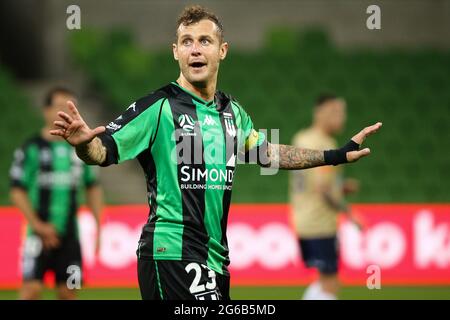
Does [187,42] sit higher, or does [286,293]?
[187,42]

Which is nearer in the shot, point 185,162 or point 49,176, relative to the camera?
point 185,162

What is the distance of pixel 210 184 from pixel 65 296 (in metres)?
3.16

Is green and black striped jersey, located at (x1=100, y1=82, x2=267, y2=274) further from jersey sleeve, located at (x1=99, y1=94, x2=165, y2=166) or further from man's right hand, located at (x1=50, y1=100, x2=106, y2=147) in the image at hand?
man's right hand, located at (x1=50, y1=100, x2=106, y2=147)

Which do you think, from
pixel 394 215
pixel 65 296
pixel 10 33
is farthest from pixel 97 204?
pixel 10 33

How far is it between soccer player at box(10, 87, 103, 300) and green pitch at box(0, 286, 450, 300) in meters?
2.17

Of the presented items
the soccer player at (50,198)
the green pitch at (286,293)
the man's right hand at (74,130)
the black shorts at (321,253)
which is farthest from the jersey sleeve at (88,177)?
the man's right hand at (74,130)

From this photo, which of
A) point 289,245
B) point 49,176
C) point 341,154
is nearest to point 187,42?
point 341,154

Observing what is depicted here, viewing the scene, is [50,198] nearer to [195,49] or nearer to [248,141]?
[248,141]

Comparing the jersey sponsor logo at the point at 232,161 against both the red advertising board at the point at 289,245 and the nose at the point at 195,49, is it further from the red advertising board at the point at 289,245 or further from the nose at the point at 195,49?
the red advertising board at the point at 289,245

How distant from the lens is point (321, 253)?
7875mm

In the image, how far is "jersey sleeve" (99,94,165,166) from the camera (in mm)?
3970

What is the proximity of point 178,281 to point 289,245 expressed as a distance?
22.9 ft

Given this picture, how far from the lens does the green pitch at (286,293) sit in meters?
9.37
